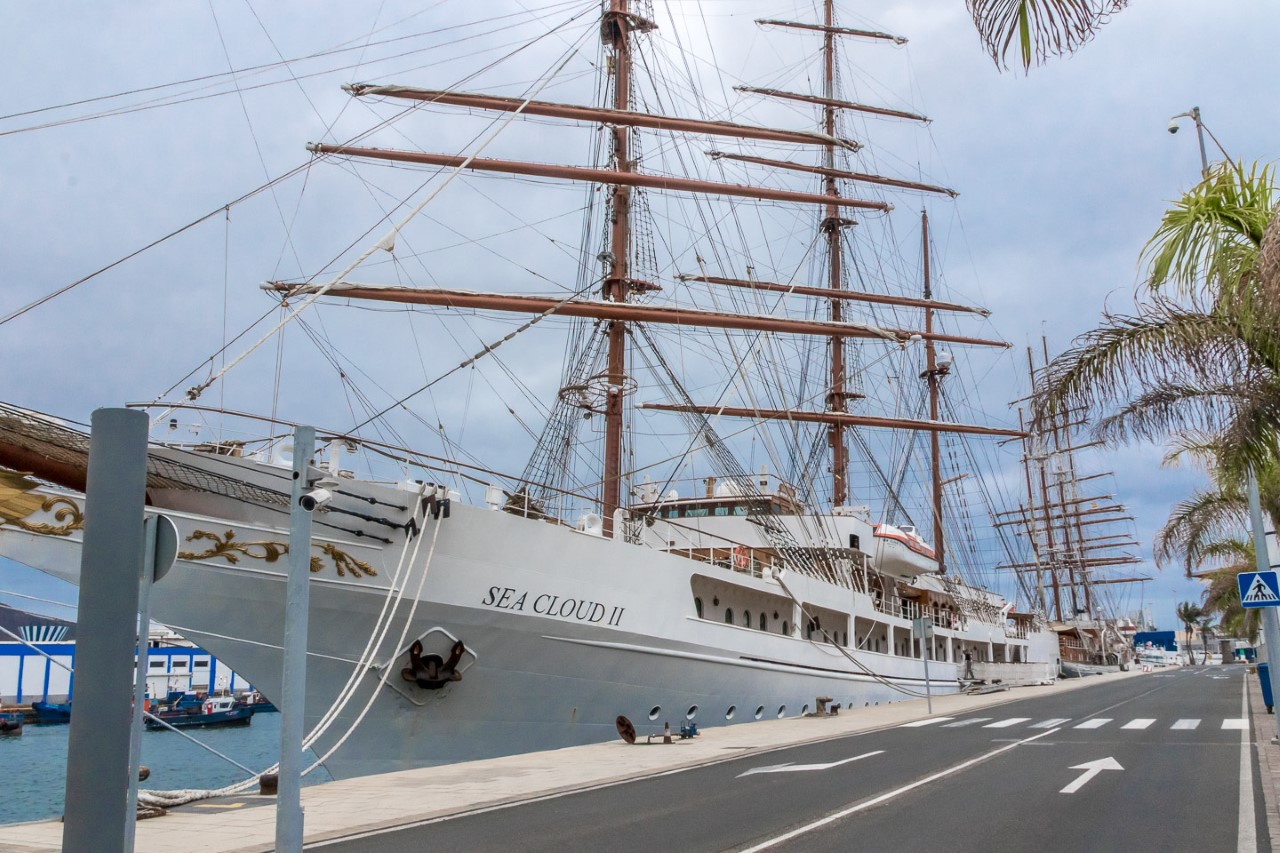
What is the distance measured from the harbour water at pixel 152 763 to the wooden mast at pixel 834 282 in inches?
968

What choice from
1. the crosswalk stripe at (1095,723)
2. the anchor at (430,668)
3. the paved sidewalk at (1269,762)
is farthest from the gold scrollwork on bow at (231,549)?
the crosswalk stripe at (1095,723)

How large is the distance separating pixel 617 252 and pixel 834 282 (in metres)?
20.3

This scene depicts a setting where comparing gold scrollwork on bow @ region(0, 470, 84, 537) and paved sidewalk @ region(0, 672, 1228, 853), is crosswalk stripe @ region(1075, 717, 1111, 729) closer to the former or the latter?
paved sidewalk @ region(0, 672, 1228, 853)

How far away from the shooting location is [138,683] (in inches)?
176

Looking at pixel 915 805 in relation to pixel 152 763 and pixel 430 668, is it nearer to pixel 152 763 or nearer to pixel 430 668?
pixel 430 668

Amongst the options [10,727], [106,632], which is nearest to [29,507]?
[106,632]

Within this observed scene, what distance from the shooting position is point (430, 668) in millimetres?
14461

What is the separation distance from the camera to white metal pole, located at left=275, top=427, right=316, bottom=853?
6.31m

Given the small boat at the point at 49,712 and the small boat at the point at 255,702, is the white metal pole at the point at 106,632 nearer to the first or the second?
the small boat at the point at 49,712

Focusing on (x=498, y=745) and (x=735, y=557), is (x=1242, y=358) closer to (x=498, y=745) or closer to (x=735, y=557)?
(x=498, y=745)

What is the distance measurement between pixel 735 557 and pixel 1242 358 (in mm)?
15349

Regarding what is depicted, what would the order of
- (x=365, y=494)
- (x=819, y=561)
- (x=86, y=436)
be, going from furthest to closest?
(x=819, y=561)
(x=365, y=494)
(x=86, y=436)

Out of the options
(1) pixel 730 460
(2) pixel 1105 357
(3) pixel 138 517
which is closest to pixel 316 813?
(3) pixel 138 517

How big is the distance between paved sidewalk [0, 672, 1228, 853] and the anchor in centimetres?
126
